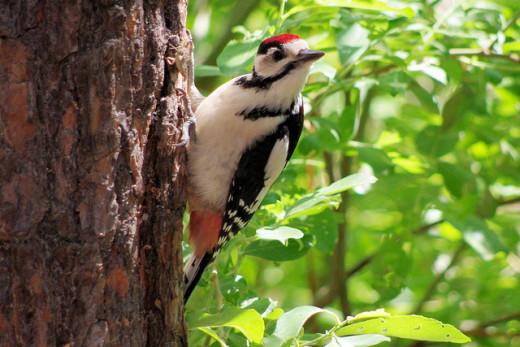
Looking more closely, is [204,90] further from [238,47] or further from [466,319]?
[466,319]

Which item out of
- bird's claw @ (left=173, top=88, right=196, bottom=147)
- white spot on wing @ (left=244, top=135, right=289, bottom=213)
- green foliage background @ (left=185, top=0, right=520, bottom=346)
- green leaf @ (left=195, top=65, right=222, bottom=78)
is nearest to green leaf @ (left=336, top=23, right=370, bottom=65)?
green foliage background @ (left=185, top=0, right=520, bottom=346)

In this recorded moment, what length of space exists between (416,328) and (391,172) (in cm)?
120

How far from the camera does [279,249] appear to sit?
2141 mm

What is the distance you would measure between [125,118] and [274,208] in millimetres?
651

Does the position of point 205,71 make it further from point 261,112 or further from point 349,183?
point 349,183

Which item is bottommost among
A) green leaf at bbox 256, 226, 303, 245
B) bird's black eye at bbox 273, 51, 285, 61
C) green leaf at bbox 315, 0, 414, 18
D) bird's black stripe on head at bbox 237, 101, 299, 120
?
green leaf at bbox 256, 226, 303, 245

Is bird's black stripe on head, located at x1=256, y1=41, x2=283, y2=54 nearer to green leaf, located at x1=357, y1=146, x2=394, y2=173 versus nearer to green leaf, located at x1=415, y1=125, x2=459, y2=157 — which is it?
green leaf, located at x1=357, y1=146, x2=394, y2=173

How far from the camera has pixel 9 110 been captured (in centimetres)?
145

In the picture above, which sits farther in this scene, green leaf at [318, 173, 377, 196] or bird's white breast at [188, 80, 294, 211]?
bird's white breast at [188, 80, 294, 211]

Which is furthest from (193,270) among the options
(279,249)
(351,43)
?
(351,43)

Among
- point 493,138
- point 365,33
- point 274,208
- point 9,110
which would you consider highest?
point 9,110

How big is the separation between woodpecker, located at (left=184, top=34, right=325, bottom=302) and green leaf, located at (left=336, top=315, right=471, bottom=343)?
0.76m

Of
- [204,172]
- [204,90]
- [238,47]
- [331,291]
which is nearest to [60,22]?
[238,47]

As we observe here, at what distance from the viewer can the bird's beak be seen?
2.14 metres
